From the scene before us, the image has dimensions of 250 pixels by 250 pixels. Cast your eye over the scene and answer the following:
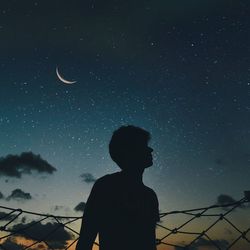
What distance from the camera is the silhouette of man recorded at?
273 cm

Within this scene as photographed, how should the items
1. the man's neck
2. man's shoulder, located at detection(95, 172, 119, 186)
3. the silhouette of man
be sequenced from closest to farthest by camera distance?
the silhouette of man → man's shoulder, located at detection(95, 172, 119, 186) → the man's neck

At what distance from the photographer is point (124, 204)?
9.28 feet

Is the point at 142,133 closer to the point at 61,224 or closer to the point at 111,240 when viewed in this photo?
the point at 111,240

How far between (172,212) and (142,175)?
3.00 m

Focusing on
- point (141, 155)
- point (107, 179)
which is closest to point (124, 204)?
point (107, 179)

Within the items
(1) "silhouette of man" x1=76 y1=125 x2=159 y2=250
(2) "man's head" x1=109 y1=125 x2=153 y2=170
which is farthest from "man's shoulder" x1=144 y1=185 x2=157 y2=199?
(2) "man's head" x1=109 y1=125 x2=153 y2=170

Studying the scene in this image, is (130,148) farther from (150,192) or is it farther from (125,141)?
(150,192)

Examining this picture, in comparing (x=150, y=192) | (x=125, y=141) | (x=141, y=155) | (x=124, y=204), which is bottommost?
(x=124, y=204)

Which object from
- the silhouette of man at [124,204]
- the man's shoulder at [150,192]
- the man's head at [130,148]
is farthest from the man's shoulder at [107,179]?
the man's shoulder at [150,192]

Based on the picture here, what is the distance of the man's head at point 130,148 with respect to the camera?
299cm

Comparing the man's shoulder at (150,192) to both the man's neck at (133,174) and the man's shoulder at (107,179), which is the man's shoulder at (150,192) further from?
the man's shoulder at (107,179)

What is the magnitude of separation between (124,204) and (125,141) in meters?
0.50

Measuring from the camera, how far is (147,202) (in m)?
2.96

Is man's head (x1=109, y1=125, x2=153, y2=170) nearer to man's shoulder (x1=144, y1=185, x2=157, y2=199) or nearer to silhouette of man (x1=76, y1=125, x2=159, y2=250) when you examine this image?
silhouette of man (x1=76, y1=125, x2=159, y2=250)
